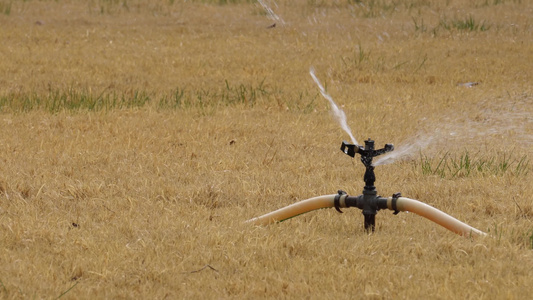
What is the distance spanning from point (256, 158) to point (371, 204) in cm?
191

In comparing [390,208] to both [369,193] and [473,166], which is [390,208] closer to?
[369,193]

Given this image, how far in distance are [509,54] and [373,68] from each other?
6.63 feet

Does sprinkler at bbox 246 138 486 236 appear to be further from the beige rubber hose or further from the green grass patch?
the green grass patch

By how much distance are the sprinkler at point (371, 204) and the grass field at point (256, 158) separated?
0.08 meters

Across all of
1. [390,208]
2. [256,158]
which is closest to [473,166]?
[256,158]

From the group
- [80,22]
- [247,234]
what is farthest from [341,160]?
[80,22]

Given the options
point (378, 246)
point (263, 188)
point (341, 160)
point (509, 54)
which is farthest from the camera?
point (509, 54)

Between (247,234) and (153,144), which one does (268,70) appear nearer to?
(153,144)

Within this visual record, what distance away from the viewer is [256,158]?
215 inches

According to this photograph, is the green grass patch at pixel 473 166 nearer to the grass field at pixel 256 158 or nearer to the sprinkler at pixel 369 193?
the grass field at pixel 256 158

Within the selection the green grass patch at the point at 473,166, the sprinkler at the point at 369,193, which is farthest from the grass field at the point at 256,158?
the sprinkler at the point at 369,193

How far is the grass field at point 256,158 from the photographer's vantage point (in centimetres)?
331

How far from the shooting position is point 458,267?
10.9ft

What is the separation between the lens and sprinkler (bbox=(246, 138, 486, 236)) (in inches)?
141
